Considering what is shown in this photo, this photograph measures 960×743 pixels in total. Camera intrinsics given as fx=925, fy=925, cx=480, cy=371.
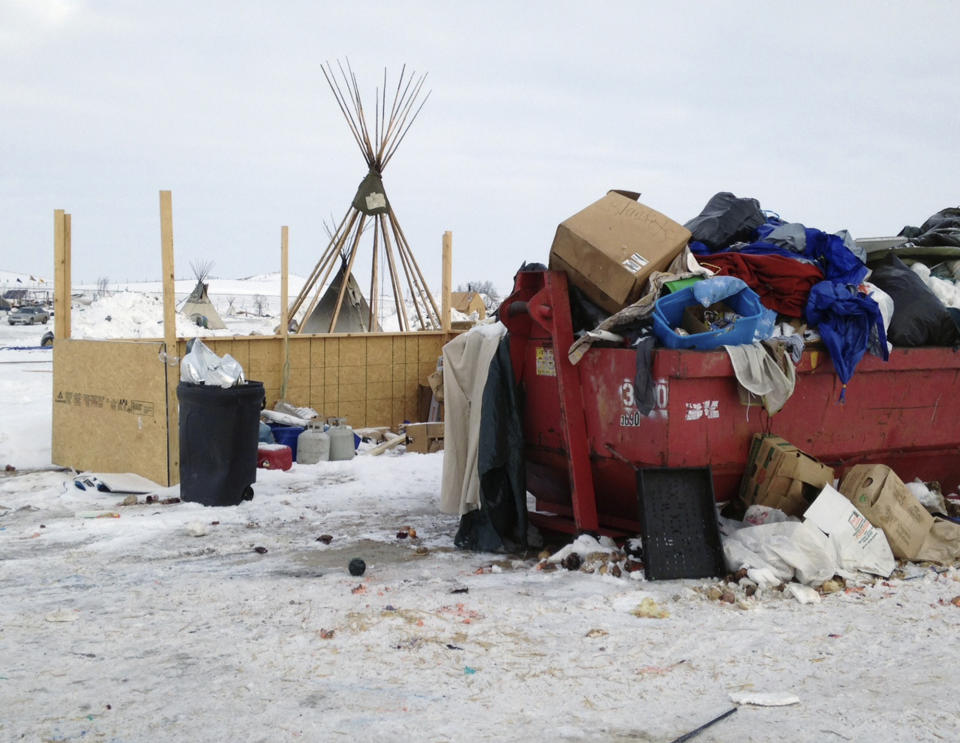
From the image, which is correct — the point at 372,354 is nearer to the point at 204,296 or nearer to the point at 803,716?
the point at 803,716

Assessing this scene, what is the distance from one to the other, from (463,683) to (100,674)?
5.00 ft

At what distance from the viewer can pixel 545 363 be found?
6.28 meters

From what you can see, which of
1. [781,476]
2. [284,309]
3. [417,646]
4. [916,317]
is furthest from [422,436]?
[417,646]

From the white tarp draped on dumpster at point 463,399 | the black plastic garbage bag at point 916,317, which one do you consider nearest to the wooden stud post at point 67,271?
the white tarp draped on dumpster at point 463,399

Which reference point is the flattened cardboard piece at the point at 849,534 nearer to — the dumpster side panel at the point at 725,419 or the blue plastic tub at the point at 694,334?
the dumpster side panel at the point at 725,419

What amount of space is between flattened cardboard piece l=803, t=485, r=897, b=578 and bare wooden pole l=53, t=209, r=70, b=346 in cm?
730

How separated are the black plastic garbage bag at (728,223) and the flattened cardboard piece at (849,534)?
Answer: 80.8 inches

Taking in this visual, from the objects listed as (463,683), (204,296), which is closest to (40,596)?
(463,683)

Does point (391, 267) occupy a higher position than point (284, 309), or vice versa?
point (391, 267)

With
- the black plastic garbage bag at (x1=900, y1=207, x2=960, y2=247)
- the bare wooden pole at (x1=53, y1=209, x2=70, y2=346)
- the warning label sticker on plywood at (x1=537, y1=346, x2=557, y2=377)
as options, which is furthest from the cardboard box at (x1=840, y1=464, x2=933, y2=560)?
the bare wooden pole at (x1=53, y1=209, x2=70, y2=346)

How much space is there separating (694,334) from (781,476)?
991 millimetres

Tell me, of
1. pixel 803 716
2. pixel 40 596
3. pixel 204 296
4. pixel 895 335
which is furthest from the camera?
pixel 204 296

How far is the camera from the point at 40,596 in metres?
4.98

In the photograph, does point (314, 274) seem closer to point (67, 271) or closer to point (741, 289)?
point (67, 271)
